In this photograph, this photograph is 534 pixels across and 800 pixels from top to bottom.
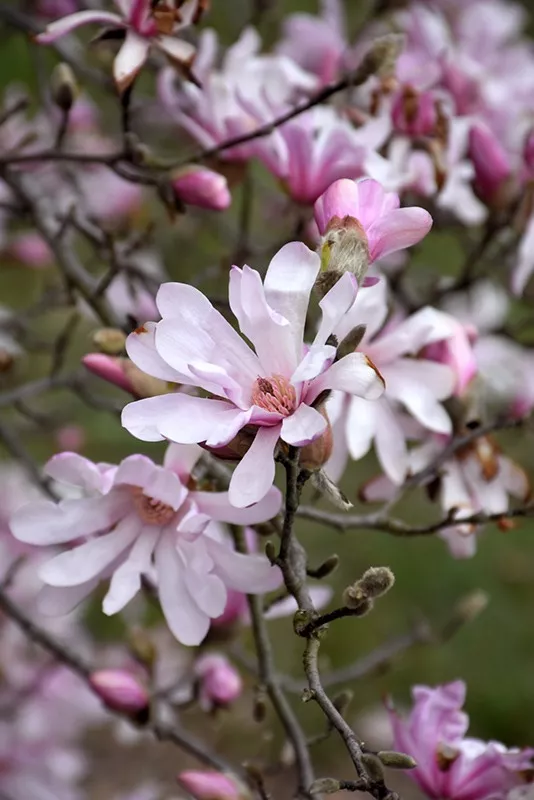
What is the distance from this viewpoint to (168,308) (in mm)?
571

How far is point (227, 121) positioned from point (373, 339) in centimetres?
28

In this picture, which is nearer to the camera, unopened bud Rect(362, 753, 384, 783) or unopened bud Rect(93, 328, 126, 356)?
unopened bud Rect(362, 753, 384, 783)

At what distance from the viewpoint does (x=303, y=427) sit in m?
0.52

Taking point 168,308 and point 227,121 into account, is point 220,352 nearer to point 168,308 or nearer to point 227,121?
point 168,308

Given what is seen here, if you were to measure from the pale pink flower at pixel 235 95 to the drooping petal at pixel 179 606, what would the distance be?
0.46 m

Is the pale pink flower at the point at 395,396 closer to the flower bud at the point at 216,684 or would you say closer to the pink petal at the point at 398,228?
the pink petal at the point at 398,228


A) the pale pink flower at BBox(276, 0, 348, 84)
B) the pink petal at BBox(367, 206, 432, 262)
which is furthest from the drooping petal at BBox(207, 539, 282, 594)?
the pale pink flower at BBox(276, 0, 348, 84)

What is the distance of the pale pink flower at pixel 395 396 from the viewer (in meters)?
0.78

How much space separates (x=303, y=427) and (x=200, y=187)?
378 mm

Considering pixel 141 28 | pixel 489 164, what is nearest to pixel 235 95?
pixel 141 28

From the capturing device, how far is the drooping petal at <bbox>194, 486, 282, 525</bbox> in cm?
60

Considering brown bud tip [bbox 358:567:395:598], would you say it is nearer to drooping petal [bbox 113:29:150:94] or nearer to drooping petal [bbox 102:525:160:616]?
drooping petal [bbox 102:525:160:616]

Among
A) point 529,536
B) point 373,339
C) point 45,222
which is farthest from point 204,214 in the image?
point 529,536

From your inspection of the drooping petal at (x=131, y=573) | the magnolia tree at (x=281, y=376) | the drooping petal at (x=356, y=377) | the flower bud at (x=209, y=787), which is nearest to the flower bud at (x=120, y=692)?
the magnolia tree at (x=281, y=376)
